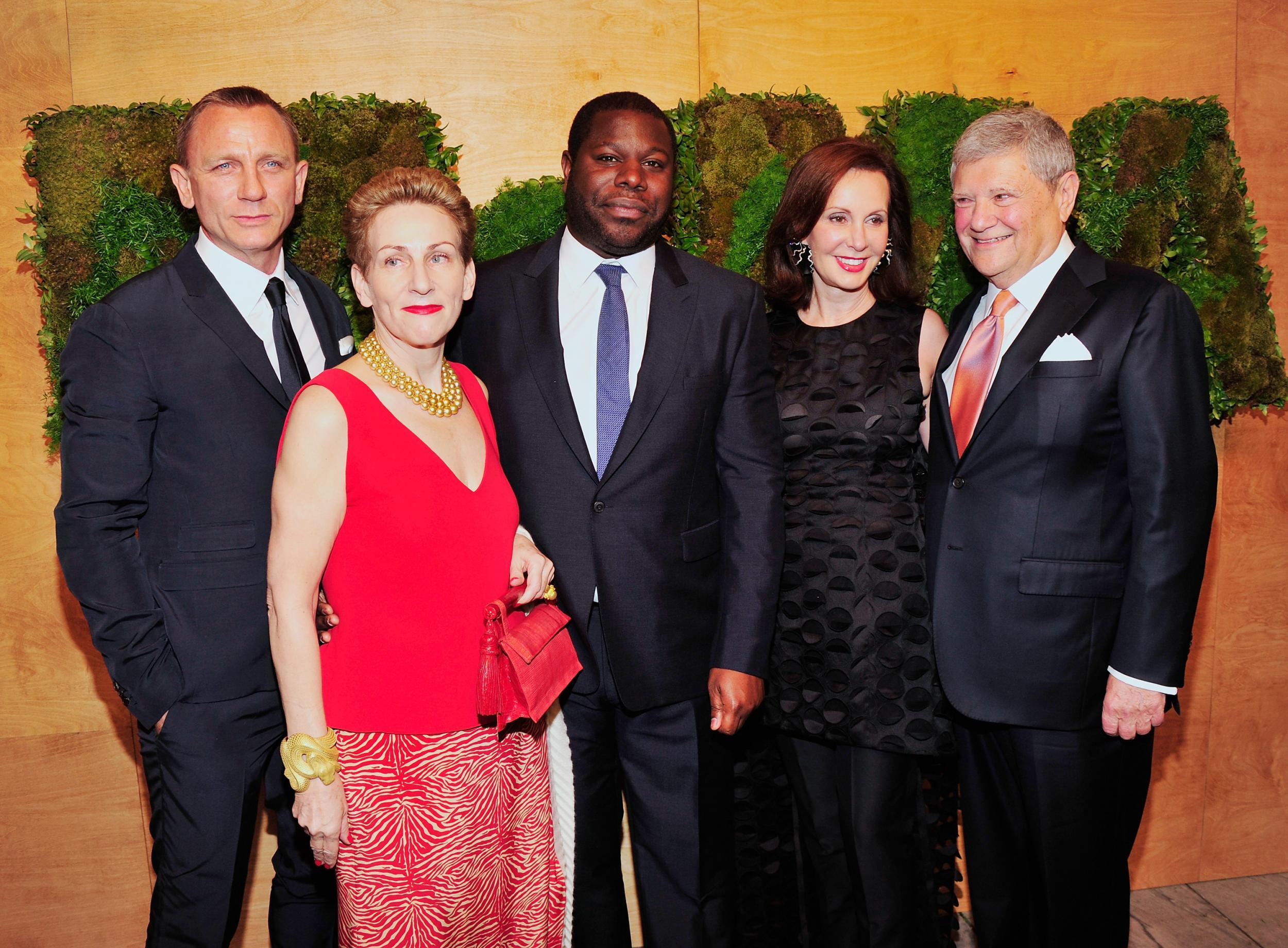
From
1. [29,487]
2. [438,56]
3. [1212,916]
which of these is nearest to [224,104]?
[438,56]

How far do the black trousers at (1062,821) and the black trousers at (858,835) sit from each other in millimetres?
202

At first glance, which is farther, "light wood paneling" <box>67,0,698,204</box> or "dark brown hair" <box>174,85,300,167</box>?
"light wood paneling" <box>67,0,698,204</box>

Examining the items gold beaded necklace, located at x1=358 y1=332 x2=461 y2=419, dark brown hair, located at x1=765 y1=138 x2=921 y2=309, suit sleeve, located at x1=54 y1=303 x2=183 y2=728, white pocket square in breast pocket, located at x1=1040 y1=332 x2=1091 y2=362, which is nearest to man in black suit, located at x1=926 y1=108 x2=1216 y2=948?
white pocket square in breast pocket, located at x1=1040 y1=332 x2=1091 y2=362

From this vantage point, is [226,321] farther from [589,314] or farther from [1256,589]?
[1256,589]

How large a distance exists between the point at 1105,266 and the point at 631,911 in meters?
2.43

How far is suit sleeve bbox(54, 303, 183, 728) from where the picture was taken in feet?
6.27

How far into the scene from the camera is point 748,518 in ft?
7.23

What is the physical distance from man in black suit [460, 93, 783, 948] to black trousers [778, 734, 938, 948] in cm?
25

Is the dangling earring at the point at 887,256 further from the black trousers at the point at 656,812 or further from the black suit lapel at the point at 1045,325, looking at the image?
the black trousers at the point at 656,812

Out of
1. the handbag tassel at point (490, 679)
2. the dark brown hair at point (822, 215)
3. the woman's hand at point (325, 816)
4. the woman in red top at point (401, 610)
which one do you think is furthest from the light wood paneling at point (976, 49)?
the woman's hand at point (325, 816)

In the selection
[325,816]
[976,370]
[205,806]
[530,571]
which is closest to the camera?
[325,816]

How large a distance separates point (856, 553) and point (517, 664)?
93 cm

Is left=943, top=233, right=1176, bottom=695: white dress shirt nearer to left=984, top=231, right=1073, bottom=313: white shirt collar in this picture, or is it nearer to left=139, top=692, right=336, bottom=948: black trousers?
left=984, top=231, right=1073, bottom=313: white shirt collar

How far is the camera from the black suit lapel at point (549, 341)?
209cm
